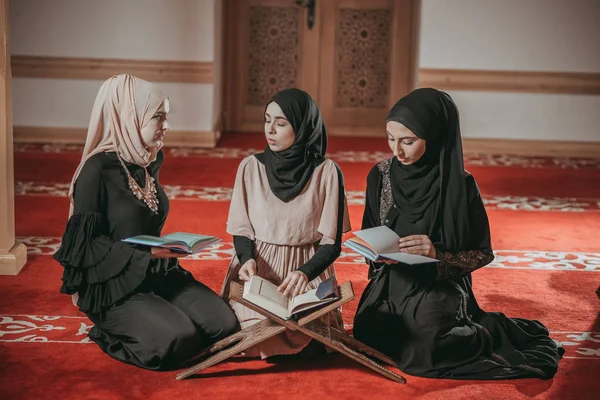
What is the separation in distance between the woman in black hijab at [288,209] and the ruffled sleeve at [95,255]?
0.40 m

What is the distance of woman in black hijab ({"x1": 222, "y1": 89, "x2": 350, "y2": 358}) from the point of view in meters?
3.42

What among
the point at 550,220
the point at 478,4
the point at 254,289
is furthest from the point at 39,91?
the point at 254,289

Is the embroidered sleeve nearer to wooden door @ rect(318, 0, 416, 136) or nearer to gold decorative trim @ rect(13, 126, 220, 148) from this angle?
gold decorative trim @ rect(13, 126, 220, 148)

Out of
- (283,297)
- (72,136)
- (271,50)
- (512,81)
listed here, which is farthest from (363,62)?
(283,297)

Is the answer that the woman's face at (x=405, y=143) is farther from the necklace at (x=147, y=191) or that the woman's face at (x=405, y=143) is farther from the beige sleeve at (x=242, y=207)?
the necklace at (x=147, y=191)

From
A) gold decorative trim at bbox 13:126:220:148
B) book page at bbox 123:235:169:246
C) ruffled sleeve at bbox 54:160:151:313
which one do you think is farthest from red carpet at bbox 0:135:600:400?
book page at bbox 123:235:169:246

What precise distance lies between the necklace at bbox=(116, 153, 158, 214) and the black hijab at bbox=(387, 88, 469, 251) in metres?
0.95

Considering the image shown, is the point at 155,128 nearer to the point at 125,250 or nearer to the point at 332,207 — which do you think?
the point at 125,250

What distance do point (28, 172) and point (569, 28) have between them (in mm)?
5427

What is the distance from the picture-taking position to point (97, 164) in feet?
11.2

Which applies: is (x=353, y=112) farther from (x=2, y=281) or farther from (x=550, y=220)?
(x=2, y=281)

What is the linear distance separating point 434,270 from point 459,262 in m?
0.10

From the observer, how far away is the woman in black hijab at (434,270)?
11.0ft

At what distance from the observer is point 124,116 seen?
3.44m
